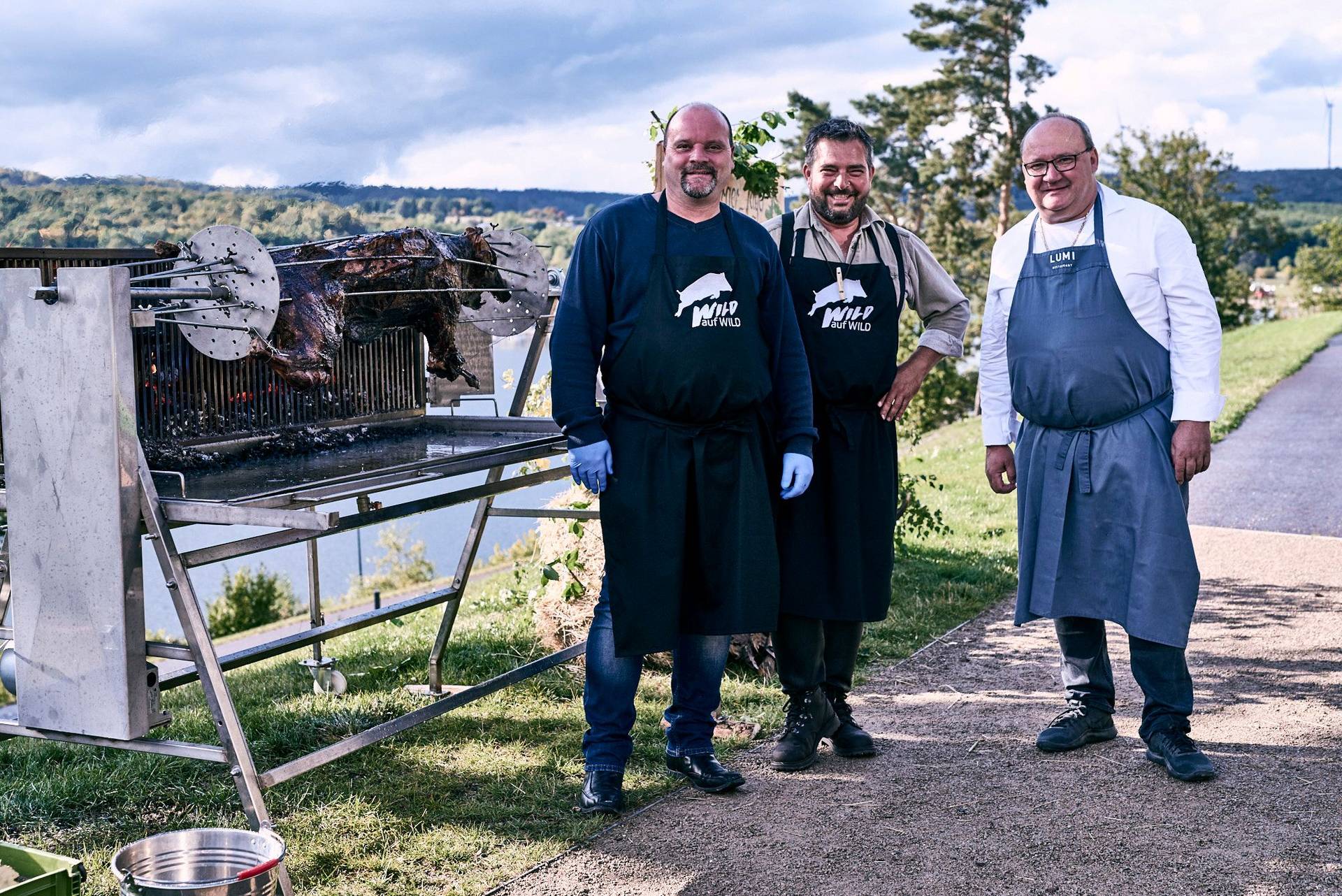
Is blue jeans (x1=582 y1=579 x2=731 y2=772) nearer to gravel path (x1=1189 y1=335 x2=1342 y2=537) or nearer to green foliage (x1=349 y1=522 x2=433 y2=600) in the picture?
gravel path (x1=1189 y1=335 x2=1342 y2=537)

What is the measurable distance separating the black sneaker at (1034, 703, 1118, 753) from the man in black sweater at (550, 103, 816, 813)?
1223 millimetres

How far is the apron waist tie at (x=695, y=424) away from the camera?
3.89 m

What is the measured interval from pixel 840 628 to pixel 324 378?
75.7 inches

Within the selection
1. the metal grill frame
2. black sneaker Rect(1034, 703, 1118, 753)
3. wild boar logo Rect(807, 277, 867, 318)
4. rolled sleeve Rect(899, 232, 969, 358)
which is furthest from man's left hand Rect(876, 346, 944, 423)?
black sneaker Rect(1034, 703, 1118, 753)

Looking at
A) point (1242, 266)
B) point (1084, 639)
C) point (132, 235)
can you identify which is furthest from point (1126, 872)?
point (1242, 266)

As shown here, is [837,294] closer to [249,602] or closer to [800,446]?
[800,446]

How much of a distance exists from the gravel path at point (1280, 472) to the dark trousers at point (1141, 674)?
17.2 feet

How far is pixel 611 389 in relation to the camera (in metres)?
3.93

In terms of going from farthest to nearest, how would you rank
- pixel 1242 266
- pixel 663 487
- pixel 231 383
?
pixel 1242 266, pixel 231 383, pixel 663 487

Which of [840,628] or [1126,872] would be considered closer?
[1126,872]

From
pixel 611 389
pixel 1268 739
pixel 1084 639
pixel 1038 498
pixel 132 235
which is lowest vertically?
pixel 1268 739

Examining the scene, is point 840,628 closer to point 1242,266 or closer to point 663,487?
point 663,487

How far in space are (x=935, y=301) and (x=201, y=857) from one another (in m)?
2.90


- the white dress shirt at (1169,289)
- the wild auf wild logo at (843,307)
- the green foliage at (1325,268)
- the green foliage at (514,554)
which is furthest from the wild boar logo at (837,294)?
the green foliage at (1325,268)
